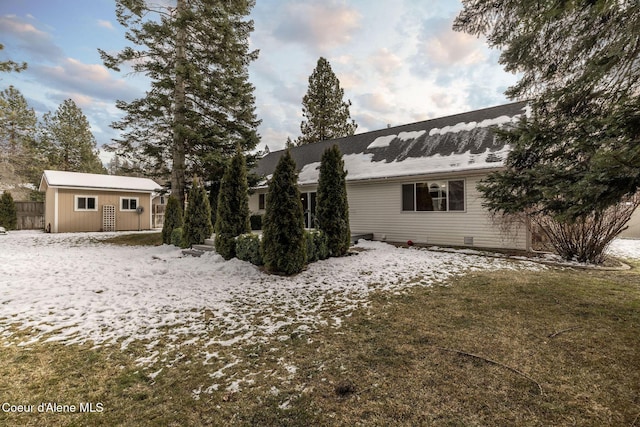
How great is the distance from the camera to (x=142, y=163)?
516 inches

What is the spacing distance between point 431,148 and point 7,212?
78.4 ft

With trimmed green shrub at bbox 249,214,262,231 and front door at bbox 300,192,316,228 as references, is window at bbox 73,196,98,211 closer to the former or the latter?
trimmed green shrub at bbox 249,214,262,231

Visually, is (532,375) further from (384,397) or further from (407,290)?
(407,290)

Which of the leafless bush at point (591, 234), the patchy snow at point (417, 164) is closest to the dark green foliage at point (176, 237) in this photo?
the patchy snow at point (417, 164)

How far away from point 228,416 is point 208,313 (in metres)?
2.27

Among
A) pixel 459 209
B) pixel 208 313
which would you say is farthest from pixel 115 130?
pixel 459 209

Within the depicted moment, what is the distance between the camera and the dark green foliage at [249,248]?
257 inches

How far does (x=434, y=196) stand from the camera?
32.5 feet

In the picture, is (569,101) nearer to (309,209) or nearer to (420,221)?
(420,221)

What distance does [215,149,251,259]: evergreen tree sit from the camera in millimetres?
7059

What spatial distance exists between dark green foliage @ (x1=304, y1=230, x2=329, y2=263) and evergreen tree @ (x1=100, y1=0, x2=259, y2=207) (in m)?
6.47

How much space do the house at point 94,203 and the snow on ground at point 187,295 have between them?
10.2 m

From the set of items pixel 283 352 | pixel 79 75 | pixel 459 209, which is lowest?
pixel 283 352

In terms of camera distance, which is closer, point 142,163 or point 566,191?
point 566,191
